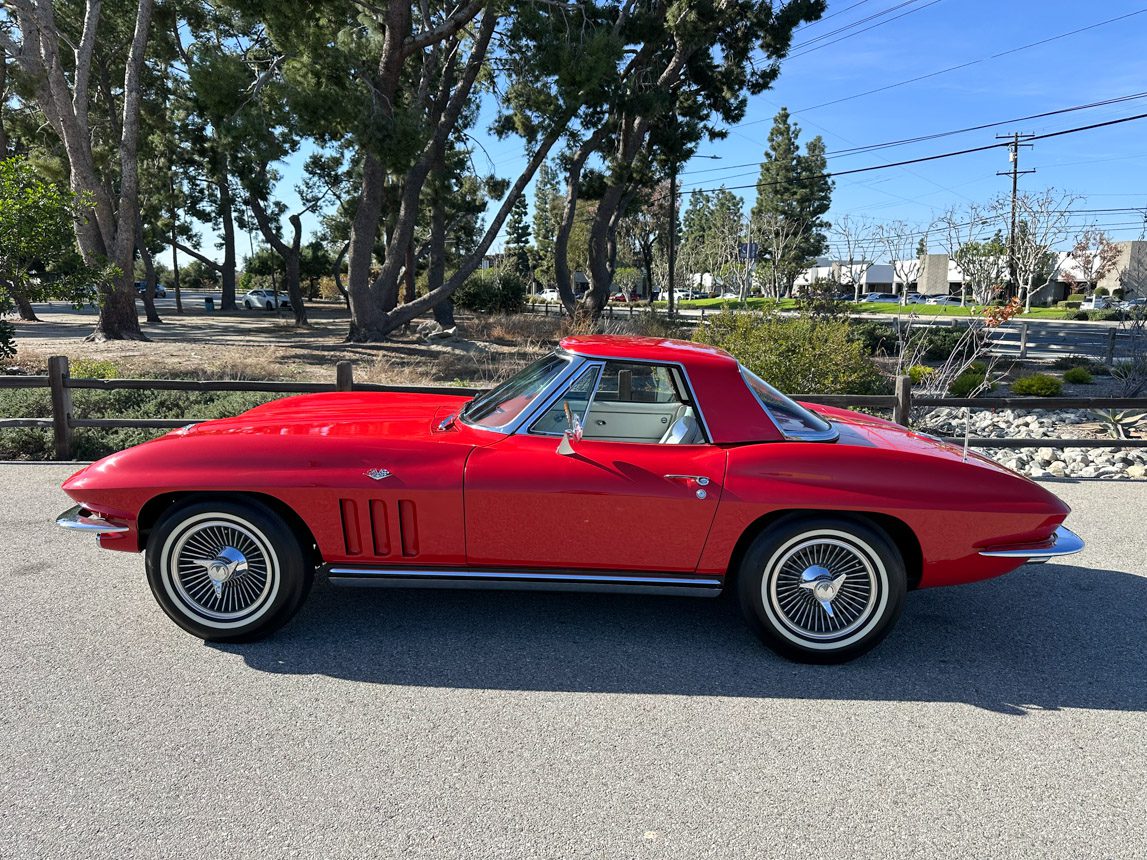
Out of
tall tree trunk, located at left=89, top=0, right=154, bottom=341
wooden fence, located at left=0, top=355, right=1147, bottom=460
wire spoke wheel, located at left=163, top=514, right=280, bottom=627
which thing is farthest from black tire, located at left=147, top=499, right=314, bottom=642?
tall tree trunk, located at left=89, top=0, right=154, bottom=341

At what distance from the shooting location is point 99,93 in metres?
27.9

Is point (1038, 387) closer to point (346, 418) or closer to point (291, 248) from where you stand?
point (346, 418)

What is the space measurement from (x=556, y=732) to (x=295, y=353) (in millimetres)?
16779

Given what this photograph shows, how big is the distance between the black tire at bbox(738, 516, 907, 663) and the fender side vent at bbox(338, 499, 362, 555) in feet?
5.95

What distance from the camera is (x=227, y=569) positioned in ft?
12.1

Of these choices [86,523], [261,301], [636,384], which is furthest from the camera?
[261,301]

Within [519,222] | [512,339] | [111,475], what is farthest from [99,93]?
[519,222]

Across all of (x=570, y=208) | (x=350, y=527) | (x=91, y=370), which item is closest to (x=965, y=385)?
(x=350, y=527)

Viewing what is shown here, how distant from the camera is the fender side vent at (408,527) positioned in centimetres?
369

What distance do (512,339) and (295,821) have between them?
834 inches

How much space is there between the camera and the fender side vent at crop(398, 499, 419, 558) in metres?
3.69

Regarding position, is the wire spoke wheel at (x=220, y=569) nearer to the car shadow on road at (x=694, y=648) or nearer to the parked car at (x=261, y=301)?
the car shadow on road at (x=694, y=648)

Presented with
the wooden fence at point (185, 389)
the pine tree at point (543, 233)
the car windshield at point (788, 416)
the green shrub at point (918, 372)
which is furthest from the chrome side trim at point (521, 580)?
the pine tree at point (543, 233)

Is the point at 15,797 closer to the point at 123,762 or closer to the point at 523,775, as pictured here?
the point at 123,762
